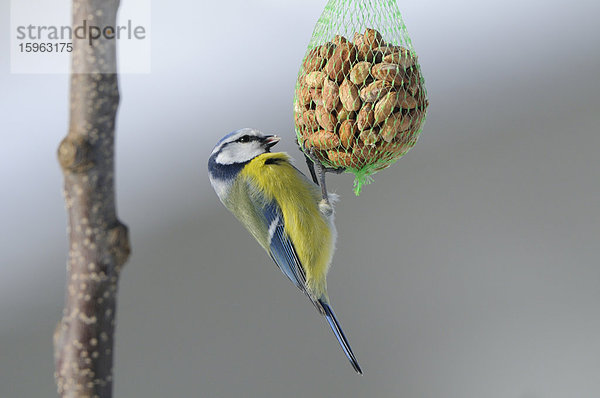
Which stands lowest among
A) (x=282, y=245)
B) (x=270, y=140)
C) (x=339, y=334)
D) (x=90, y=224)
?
(x=339, y=334)

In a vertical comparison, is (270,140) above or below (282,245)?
above

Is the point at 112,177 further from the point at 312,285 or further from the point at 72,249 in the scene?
the point at 312,285

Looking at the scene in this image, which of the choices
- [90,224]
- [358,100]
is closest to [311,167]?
[358,100]

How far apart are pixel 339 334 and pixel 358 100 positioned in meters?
0.46

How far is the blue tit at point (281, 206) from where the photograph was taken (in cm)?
119

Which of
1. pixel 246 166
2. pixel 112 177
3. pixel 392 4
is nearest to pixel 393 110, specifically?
pixel 392 4

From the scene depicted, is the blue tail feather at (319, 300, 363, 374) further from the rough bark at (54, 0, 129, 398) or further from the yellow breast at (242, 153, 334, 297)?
the rough bark at (54, 0, 129, 398)

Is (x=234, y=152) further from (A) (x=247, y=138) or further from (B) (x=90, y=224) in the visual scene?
(B) (x=90, y=224)

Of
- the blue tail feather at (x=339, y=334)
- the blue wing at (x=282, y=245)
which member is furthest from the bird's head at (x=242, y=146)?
the blue tail feather at (x=339, y=334)

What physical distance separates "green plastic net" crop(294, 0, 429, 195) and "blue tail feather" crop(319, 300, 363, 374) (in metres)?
0.30

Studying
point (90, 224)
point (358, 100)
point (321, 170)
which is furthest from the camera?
point (321, 170)

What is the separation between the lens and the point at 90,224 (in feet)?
1.90

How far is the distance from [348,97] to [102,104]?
51cm

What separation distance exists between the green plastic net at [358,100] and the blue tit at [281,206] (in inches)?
4.8
